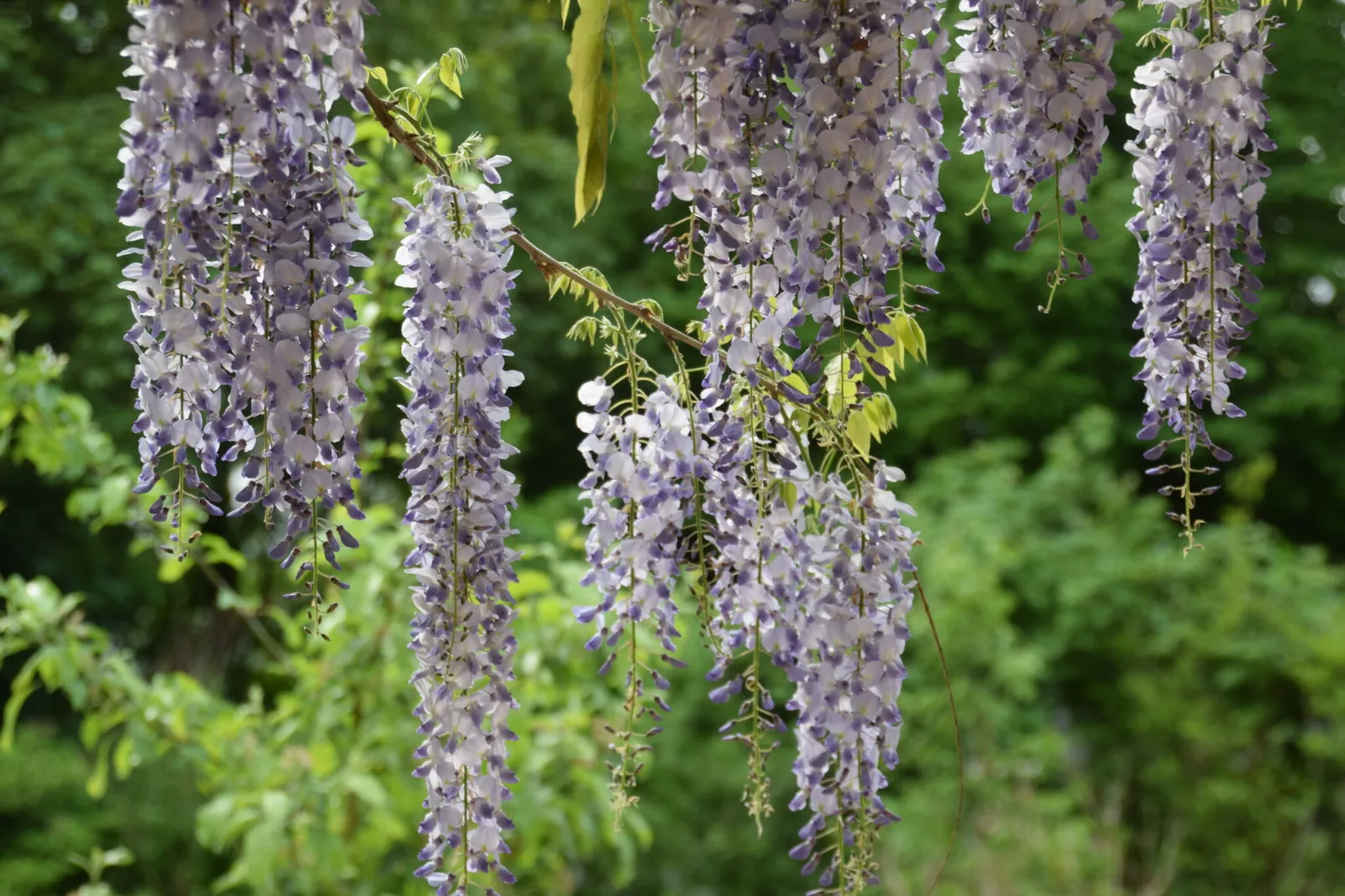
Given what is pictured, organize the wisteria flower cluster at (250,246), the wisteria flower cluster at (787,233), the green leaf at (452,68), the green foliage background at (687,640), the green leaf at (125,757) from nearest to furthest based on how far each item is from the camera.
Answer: the wisteria flower cluster at (250,246)
the wisteria flower cluster at (787,233)
the green leaf at (452,68)
the green leaf at (125,757)
the green foliage background at (687,640)

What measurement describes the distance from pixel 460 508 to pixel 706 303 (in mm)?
242

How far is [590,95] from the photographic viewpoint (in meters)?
0.97

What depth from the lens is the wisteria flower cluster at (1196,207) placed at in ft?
3.15

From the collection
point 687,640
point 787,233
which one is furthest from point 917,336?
point 687,640

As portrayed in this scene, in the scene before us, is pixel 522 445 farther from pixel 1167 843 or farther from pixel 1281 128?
pixel 1281 128

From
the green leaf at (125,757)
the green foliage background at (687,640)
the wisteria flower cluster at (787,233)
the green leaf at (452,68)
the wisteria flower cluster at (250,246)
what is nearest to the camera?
the wisteria flower cluster at (250,246)

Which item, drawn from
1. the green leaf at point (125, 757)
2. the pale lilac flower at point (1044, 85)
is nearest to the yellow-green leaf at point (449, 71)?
the pale lilac flower at point (1044, 85)

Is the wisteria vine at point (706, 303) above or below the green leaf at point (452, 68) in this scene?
below

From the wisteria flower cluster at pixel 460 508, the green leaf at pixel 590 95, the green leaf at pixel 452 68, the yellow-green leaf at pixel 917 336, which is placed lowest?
the wisteria flower cluster at pixel 460 508

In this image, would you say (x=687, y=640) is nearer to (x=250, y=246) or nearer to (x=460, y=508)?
(x=460, y=508)

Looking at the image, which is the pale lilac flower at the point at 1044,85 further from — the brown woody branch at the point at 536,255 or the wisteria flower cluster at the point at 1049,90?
the brown woody branch at the point at 536,255

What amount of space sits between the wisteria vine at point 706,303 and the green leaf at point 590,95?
42 millimetres

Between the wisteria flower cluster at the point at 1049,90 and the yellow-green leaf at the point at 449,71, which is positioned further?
the yellow-green leaf at the point at 449,71

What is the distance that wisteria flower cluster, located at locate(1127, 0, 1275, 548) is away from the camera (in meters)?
0.96
